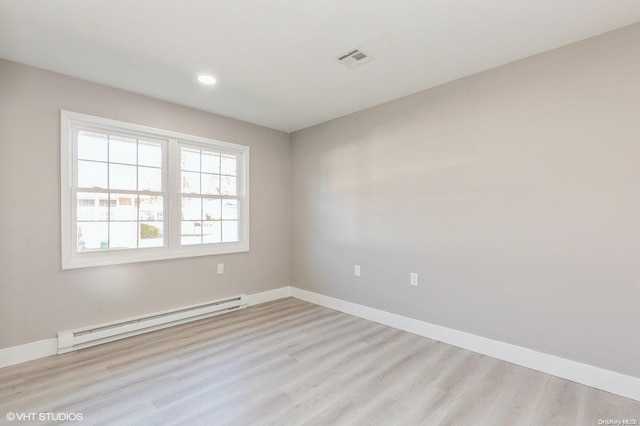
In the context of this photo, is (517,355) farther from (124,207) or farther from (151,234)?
(124,207)

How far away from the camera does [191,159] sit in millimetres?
3600

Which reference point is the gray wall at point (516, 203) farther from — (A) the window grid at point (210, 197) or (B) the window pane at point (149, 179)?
(B) the window pane at point (149, 179)

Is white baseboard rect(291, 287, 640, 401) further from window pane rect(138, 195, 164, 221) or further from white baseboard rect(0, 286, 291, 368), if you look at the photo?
white baseboard rect(0, 286, 291, 368)

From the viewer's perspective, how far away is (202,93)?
3.11m

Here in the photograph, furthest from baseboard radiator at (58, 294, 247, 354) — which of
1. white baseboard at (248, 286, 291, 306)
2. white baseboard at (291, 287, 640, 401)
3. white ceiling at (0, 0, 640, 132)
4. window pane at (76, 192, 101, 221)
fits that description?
white ceiling at (0, 0, 640, 132)

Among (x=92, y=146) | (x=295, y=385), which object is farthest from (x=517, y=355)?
(x=92, y=146)

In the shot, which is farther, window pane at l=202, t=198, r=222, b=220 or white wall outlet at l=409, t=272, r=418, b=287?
window pane at l=202, t=198, r=222, b=220

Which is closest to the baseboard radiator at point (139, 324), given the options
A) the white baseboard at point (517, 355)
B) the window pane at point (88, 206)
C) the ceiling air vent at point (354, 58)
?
the window pane at point (88, 206)

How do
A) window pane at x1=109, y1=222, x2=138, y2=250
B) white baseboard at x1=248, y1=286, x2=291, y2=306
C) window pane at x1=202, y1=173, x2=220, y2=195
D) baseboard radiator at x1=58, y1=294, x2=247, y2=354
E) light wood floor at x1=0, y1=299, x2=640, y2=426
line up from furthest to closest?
white baseboard at x1=248, y1=286, x2=291, y2=306 < window pane at x1=202, y1=173, x2=220, y2=195 < window pane at x1=109, y1=222, x2=138, y2=250 < baseboard radiator at x1=58, y1=294, x2=247, y2=354 < light wood floor at x1=0, y1=299, x2=640, y2=426

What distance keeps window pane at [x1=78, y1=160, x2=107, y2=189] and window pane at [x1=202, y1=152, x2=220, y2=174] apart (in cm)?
104

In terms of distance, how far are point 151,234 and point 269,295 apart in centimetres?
178

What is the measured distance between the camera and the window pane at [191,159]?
3537mm

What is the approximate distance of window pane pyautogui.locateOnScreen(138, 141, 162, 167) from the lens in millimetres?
3221

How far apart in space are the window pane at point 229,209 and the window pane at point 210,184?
0.63ft
